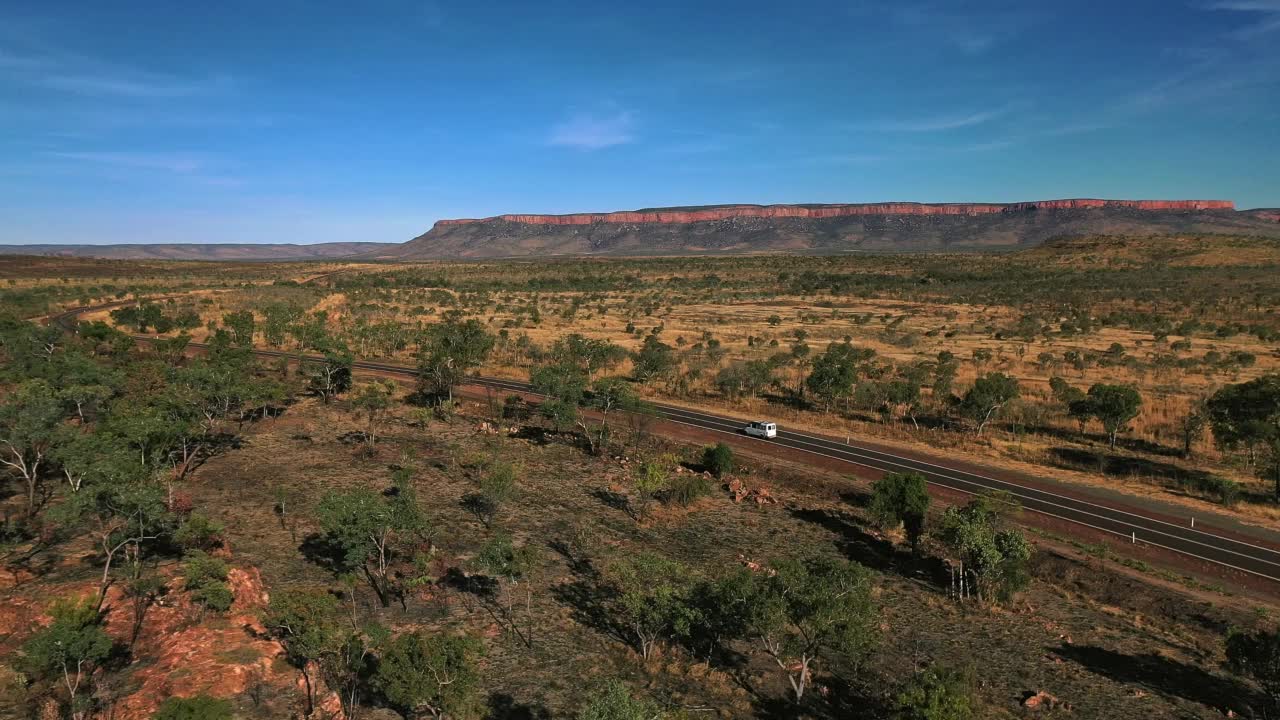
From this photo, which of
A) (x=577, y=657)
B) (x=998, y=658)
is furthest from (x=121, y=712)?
(x=998, y=658)

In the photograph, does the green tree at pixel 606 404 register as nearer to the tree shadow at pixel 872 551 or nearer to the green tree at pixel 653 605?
the tree shadow at pixel 872 551

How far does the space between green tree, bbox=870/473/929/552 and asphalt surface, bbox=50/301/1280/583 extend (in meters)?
5.76

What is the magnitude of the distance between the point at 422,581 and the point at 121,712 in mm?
9448

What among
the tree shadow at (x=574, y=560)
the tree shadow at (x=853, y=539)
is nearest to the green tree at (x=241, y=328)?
the tree shadow at (x=574, y=560)

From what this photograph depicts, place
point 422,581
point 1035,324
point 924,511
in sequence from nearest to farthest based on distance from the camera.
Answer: point 422,581
point 924,511
point 1035,324

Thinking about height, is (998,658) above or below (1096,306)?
below

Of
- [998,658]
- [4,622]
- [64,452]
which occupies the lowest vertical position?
[998,658]

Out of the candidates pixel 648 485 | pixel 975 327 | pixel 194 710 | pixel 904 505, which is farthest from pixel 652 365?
pixel 975 327

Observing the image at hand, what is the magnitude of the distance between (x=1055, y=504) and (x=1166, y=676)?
15164 millimetres

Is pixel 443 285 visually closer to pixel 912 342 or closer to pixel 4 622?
pixel 912 342

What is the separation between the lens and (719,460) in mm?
40562

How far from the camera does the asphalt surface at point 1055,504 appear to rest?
2962 cm

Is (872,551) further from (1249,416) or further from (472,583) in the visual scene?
(1249,416)

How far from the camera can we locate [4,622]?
21.3 meters
